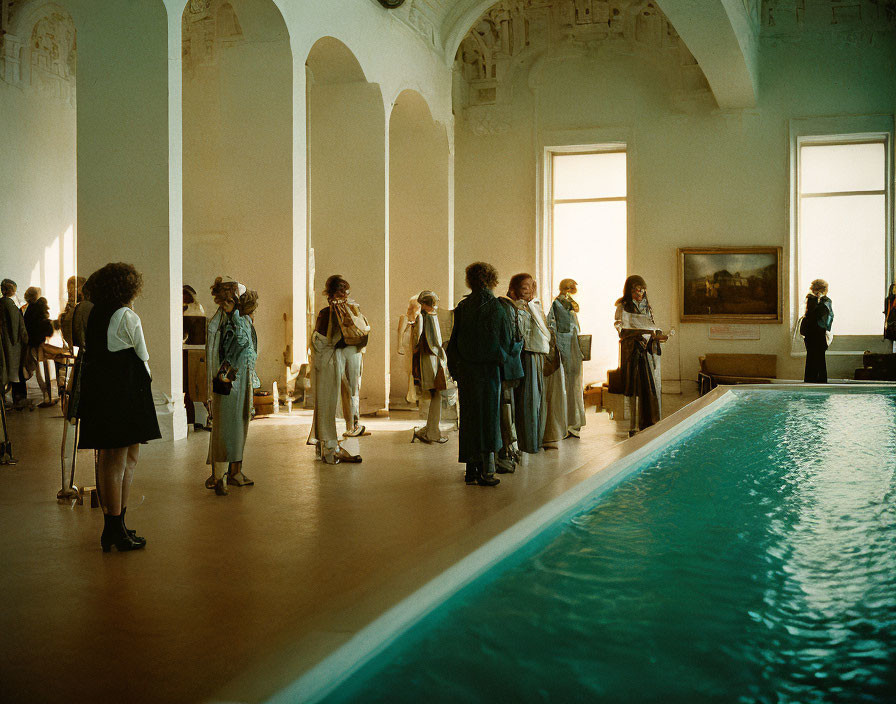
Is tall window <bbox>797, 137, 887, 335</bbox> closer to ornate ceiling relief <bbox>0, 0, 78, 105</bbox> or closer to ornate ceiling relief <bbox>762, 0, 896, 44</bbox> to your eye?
ornate ceiling relief <bbox>762, 0, 896, 44</bbox>

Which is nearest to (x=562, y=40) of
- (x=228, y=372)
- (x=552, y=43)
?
(x=552, y=43)

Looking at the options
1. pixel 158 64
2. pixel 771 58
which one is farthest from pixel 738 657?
pixel 771 58

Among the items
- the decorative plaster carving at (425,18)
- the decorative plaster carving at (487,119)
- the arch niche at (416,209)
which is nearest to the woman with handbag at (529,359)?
the arch niche at (416,209)

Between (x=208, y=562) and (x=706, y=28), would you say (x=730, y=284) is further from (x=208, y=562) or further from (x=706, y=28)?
(x=208, y=562)

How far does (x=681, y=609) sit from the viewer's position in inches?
122

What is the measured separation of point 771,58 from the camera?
16.9m

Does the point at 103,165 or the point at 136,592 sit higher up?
the point at 103,165

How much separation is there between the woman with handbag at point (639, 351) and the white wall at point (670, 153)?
750cm

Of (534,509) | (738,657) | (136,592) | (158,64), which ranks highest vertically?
(158,64)

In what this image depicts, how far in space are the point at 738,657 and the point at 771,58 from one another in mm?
16544

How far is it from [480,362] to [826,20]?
1343 centimetres

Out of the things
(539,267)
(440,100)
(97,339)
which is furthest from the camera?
(539,267)

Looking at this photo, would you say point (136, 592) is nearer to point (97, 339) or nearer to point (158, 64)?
point (97, 339)

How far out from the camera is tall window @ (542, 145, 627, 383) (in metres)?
18.1
